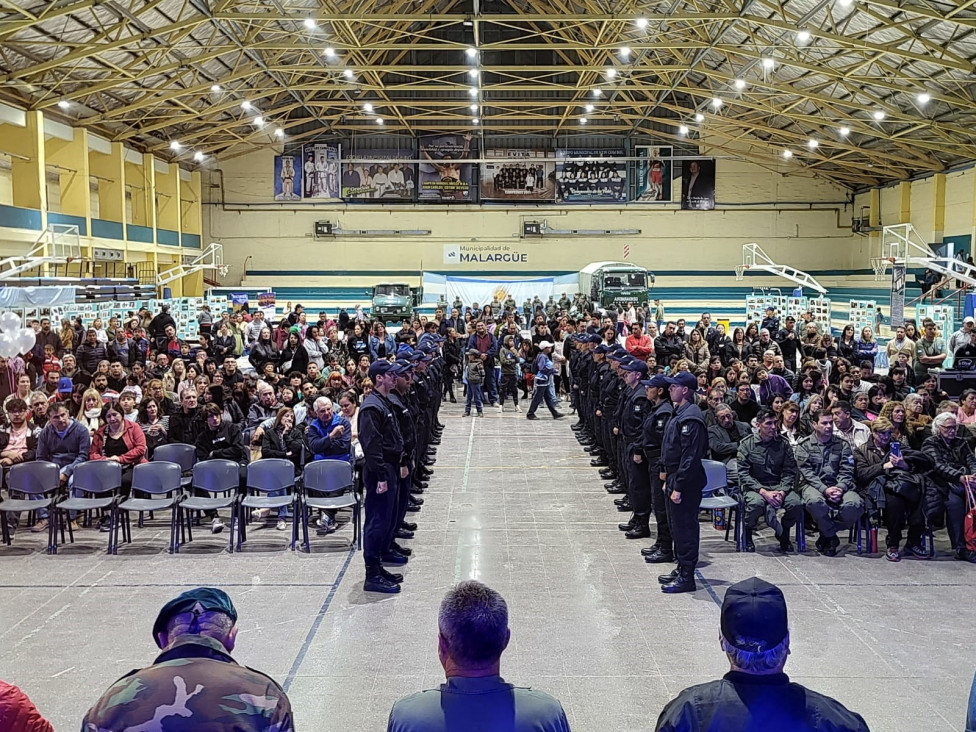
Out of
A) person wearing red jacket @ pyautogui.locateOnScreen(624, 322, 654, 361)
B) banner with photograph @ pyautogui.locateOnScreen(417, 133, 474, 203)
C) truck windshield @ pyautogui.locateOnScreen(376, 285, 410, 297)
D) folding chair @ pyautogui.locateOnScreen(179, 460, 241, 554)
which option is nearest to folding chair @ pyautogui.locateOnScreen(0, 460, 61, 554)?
folding chair @ pyautogui.locateOnScreen(179, 460, 241, 554)

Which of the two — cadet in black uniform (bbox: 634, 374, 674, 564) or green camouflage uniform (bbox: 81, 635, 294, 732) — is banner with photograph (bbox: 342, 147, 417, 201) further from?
green camouflage uniform (bbox: 81, 635, 294, 732)

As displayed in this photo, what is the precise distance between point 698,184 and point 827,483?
31527mm

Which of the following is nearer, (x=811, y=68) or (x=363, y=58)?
(x=811, y=68)

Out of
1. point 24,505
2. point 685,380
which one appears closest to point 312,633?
point 685,380

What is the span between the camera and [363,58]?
2783cm

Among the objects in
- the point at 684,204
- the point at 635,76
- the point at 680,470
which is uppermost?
the point at 635,76

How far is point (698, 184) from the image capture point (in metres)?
38.4

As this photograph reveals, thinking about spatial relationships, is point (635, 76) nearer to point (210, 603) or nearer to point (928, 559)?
point (928, 559)

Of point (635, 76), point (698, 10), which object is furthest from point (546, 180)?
point (698, 10)

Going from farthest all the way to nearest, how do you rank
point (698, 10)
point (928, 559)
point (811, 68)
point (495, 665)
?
point (698, 10), point (811, 68), point (928, 559), point (495, 665)

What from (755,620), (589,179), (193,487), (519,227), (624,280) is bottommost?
(193,487)

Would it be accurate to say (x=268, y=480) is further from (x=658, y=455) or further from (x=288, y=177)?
(x=288, y=177)

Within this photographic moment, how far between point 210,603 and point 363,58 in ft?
89.5

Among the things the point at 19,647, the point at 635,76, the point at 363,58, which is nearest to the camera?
the point at 19,647
